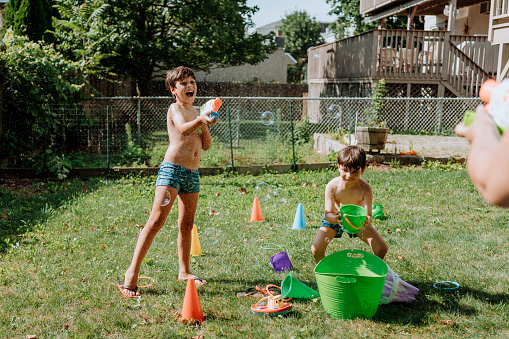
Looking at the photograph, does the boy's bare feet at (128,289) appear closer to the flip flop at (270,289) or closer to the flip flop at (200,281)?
the flip flop at (200,281)

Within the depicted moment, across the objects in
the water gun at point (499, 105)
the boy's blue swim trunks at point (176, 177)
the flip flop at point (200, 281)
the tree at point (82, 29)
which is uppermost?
the tree at point (82, 29)

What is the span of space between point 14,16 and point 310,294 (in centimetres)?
1488

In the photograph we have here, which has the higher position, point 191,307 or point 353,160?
point 353,160

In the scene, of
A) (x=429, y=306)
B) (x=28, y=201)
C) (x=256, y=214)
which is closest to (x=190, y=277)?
(x=429, y=306)

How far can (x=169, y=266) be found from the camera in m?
4.59

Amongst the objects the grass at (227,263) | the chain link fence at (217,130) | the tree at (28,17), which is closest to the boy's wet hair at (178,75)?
the grass at (227,263)

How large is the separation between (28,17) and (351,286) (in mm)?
15018

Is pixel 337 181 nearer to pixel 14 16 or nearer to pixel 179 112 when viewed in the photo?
pixel 179 112

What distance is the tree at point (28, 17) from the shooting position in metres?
14.5

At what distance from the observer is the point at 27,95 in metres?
9.44

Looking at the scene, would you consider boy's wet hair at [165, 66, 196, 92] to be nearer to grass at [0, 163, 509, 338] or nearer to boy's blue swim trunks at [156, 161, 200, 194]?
boy's blue swim trunks at [156, 161, 200, 194]

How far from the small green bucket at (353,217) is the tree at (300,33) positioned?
5420 cm

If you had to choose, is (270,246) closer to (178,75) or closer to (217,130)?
(178,75)

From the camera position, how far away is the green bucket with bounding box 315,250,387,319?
3342 mm
